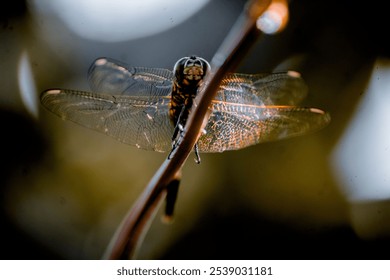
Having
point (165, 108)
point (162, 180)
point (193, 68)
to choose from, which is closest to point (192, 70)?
point (193, 68)

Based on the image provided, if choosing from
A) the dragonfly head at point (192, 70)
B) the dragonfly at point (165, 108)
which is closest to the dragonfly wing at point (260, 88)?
the dragonfly at point (165, 108)

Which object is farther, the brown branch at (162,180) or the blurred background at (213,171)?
the blurred background at (213,171)

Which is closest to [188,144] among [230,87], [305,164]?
[230,87]

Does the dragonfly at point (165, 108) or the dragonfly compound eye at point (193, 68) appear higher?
the dragonfly compound eye at point (193, 68)

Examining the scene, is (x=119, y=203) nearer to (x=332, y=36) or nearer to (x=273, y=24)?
(x=332, y=36)

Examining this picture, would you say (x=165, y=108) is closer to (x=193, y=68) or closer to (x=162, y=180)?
(x=193, y=68)

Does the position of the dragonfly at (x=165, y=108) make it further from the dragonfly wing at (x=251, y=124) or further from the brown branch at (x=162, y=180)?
the brown branch at (x=162, y=180)

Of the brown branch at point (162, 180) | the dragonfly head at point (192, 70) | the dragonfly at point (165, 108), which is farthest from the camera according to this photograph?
the dragonfly at point (165, 108)
